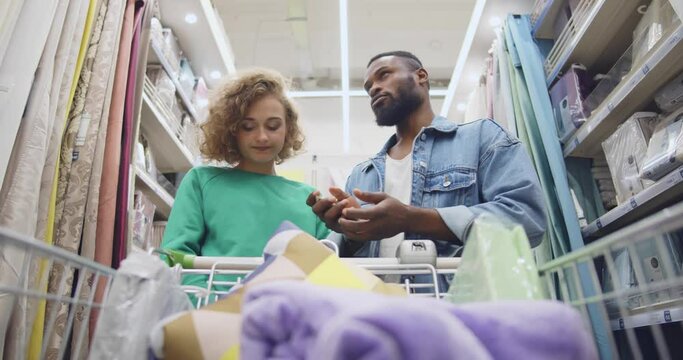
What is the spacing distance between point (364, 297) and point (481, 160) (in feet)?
2.89

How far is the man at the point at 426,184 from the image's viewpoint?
869 millimetres

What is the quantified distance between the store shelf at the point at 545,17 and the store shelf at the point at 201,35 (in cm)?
158

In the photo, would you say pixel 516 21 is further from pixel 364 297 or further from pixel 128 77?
pixel 364 297

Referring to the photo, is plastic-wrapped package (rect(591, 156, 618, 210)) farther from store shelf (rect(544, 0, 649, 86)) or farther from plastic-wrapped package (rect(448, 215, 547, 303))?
plastic-wrapped package (rect(448, 215, 547, 303))

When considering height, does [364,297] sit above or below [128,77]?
below

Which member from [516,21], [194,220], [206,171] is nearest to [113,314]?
[194,220]

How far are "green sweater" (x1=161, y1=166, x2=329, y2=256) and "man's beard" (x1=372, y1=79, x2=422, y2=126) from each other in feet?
1.61

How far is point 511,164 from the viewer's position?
42.3 inches

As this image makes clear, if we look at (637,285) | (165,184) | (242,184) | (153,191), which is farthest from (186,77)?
(637,285)

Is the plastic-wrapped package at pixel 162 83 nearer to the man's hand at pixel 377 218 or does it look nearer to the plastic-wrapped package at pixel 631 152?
the man's hand at pixel 377 218

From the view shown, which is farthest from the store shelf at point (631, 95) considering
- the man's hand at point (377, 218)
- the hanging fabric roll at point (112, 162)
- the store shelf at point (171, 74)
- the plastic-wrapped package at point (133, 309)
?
the store shelf at point (171, 74)

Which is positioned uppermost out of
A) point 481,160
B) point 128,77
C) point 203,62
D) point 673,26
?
point 203,62

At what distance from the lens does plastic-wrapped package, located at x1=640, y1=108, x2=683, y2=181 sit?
129 cm

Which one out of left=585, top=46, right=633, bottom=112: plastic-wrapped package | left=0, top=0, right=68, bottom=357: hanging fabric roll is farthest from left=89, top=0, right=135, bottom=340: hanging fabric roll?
left=585, top=46, right=633, bottom=112: plastic-wrapped package
